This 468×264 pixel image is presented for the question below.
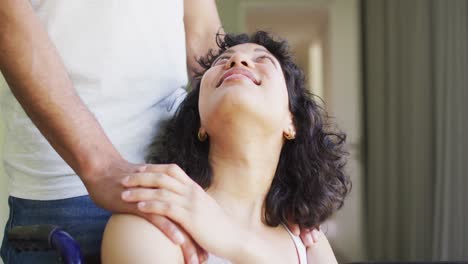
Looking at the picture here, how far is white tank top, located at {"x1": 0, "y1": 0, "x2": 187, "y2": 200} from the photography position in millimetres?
1149

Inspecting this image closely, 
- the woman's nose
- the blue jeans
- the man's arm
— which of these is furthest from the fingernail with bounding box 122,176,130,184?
the man's arm

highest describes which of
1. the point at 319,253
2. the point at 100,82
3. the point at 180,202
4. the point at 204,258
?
the point at 100,82

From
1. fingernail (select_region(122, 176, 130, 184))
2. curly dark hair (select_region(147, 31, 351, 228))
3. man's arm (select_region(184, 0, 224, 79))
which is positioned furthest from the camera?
man's arm (select_region(184, 0, 224, 79))

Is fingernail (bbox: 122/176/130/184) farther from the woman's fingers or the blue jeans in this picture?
the blue jeans

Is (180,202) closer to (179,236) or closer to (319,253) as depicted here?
(179,236)

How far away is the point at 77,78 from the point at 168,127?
0.22 meters

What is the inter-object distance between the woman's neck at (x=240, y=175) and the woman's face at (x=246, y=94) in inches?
1.4

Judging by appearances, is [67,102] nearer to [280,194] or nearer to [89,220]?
[89,220]

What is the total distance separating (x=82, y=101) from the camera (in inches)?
40.2

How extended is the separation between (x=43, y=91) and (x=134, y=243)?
0.86 feet

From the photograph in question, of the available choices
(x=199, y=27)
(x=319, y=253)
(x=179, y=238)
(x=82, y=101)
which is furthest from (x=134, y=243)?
(x=199, y=27)

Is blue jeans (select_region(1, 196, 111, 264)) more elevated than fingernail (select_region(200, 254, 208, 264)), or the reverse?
blue jeans (select_region(1, 196, 111, 264))

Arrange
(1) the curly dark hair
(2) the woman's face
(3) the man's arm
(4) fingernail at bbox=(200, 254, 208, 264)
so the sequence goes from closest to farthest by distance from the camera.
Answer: (4) fingernail at bbox=(200, 254, 208, 264) < (2) the woman's face < (1) the curly dark hair < (3) the man's arm

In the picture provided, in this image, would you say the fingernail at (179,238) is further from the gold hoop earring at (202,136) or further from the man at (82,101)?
the gold hoop earring at (202,136)
